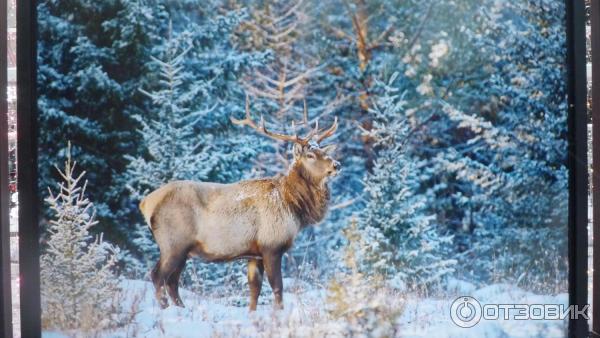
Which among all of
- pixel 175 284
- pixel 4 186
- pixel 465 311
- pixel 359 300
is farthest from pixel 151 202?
pixel 465 311

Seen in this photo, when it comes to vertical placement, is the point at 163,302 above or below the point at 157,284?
below

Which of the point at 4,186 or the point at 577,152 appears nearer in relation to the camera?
the point at 4,186

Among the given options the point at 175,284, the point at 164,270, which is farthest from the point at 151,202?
the point at 175,284

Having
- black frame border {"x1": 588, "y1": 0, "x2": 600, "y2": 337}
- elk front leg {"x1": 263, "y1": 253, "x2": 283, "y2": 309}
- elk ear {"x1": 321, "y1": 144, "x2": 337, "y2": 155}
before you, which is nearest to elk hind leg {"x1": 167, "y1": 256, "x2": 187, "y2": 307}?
elk front leg {"x1": 263, "y1": 253, "x2": 283, "y2": 309}

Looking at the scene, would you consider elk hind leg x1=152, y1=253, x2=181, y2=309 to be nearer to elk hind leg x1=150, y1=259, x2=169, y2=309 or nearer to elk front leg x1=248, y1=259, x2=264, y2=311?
elk hind leg x1=150, y1=259, x2=169, y2=309

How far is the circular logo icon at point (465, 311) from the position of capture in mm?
3969

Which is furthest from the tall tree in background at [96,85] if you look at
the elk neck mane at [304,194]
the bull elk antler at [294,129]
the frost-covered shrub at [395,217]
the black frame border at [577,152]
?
the black frame border at [577,152]

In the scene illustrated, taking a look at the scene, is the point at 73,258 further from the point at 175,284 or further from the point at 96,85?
the point at 96,85

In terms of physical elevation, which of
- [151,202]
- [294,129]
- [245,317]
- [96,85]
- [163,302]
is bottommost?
[245,317]

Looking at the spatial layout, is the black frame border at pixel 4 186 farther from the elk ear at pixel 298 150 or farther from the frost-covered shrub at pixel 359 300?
the frost-covered shrub at pixel 359 300

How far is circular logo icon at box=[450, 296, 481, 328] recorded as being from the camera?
3.97 m

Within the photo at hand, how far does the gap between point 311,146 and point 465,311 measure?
1476 millimetres

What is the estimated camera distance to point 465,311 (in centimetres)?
397

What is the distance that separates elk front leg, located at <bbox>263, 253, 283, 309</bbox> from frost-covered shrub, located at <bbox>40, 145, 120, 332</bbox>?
0.97 metres
